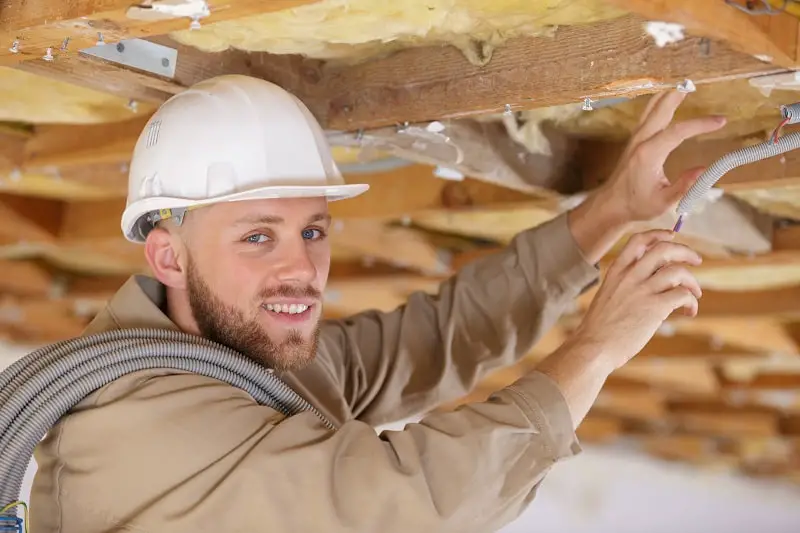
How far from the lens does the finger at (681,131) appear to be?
175 centimetres

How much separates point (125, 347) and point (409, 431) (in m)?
0.45

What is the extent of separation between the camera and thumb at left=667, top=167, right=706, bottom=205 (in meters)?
1.86

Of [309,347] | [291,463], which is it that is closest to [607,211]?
[309,347]

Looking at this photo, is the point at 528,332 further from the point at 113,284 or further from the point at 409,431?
the point at 113,284

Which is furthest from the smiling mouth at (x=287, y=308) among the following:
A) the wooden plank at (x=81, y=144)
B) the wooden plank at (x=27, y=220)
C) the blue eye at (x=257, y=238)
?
the wooden plank at (x=27, y=220)

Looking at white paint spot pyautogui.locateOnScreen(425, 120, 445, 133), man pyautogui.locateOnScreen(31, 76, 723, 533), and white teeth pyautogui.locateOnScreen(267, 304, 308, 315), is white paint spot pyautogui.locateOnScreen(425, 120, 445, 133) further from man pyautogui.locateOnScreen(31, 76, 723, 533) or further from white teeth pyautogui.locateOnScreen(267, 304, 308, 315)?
white teeth pyautogui.locateOnScreen(267, 304, 308, 315)

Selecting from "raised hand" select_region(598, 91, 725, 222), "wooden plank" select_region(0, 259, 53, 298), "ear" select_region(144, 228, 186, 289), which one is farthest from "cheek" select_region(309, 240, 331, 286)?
"wooden plank" select_region(0, 259, 53, 298)

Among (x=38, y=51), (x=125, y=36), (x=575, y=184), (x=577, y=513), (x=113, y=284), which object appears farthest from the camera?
(x=577, y=513)

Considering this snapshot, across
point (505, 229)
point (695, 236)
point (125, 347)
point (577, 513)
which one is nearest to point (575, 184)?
point (695, 236)

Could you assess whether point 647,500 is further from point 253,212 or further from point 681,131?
point 253,212

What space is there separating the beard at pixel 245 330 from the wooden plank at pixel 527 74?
399mm

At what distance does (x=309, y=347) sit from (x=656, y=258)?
0.60 meters

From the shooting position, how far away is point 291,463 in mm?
1485

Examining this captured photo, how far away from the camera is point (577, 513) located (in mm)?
6582
